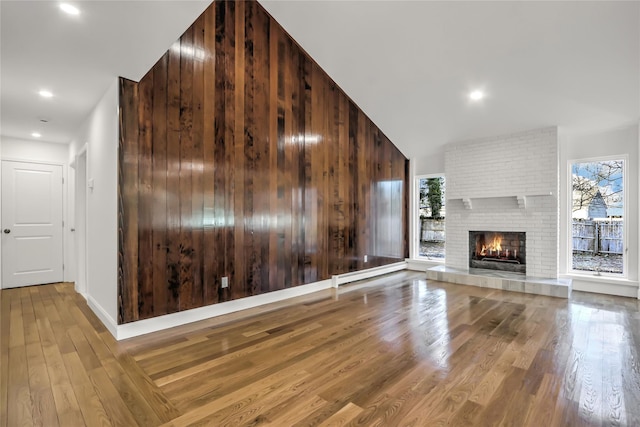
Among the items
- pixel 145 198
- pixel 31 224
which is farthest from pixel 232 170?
pixel 31 224

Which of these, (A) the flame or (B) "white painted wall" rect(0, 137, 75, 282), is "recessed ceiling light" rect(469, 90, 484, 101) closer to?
(A) the flame

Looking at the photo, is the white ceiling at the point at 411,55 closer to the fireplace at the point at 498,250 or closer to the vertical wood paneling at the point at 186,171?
the vertical wood paneling at the point at 186,171

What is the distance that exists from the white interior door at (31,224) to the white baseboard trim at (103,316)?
84.5 inches

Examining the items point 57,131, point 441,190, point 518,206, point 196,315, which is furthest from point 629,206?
point 57,131

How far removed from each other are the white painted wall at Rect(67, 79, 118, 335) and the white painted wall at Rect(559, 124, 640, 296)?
6476 mm

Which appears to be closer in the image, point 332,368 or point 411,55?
point 332,368

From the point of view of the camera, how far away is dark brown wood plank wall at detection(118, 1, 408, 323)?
3076mm

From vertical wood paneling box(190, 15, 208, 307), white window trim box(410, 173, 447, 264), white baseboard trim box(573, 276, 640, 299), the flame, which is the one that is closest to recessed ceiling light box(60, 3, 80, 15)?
vertical wood paneling box(190, 15, 208, 307)

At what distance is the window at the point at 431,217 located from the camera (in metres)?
6.73

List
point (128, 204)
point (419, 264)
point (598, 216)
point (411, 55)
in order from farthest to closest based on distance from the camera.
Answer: point (419, 264)
point (598, 216)
point (411, 55)
point (128, 204)

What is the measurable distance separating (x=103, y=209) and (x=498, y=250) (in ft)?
20.6

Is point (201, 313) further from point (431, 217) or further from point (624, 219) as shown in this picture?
point (624, 219)

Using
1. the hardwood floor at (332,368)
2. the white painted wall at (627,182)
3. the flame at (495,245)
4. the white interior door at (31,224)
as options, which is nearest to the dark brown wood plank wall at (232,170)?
the hardwood floor at (332,368)

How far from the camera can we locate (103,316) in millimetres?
3303
